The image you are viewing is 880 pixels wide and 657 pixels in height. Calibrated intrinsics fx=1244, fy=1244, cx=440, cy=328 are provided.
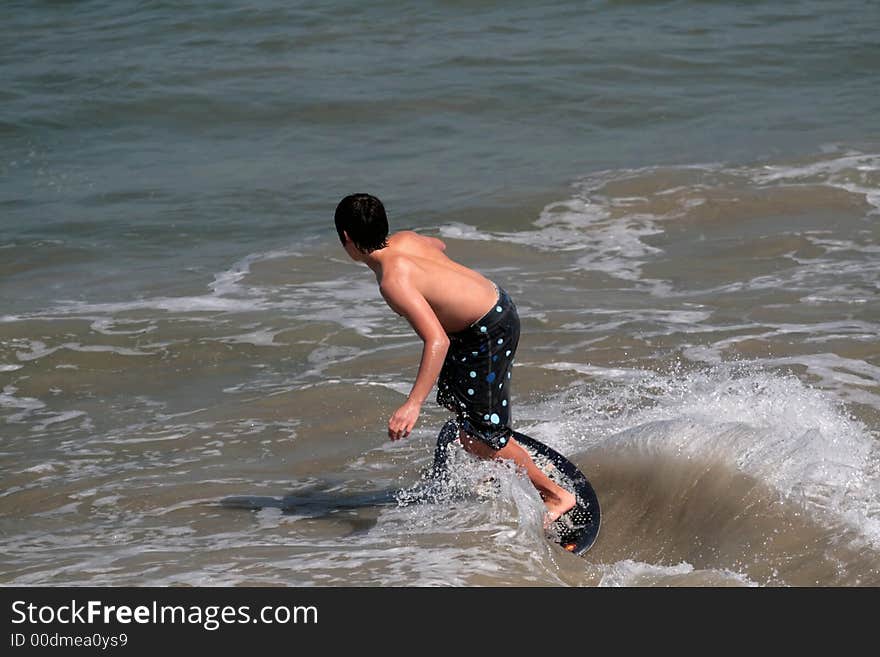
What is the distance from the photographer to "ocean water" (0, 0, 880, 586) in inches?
205

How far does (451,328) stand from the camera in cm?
500

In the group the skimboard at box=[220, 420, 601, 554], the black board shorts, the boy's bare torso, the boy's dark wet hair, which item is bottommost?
the skimboard at box=[220, 420, 601, 554]

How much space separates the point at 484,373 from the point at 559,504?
0.71 meters

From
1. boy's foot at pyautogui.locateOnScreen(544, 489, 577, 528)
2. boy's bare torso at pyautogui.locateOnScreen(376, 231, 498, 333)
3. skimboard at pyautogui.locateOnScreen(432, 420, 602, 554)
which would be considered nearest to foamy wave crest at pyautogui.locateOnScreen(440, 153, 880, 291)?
skimboard at pyautogui.locateOnScreen(432, 420, 602, 554)

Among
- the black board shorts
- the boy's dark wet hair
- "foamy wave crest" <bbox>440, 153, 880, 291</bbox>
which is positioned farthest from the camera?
"foamy wave crest" <bbox>440, 153, 880, 291</bbox>

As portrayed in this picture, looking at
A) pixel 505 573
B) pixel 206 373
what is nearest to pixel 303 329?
pixel 206 373

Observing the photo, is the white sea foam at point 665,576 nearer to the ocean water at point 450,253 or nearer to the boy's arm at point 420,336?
the ocean water at point 450,253

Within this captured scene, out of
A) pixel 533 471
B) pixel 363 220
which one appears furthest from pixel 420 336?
pixel 533 471

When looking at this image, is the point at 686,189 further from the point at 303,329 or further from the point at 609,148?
the point at 303,329

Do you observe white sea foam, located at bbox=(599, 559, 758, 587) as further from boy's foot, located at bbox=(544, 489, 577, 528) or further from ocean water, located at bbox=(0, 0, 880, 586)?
boy's foot, located at bbox=(544, 489, 577, 528)

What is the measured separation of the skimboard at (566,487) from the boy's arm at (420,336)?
73cm

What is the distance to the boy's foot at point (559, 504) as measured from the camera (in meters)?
5.30

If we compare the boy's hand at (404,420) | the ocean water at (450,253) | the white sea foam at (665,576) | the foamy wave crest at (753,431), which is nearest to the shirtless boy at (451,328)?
the boy's hand at (404,420)

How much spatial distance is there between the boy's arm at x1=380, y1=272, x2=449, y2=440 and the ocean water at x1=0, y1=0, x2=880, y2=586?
56cm
